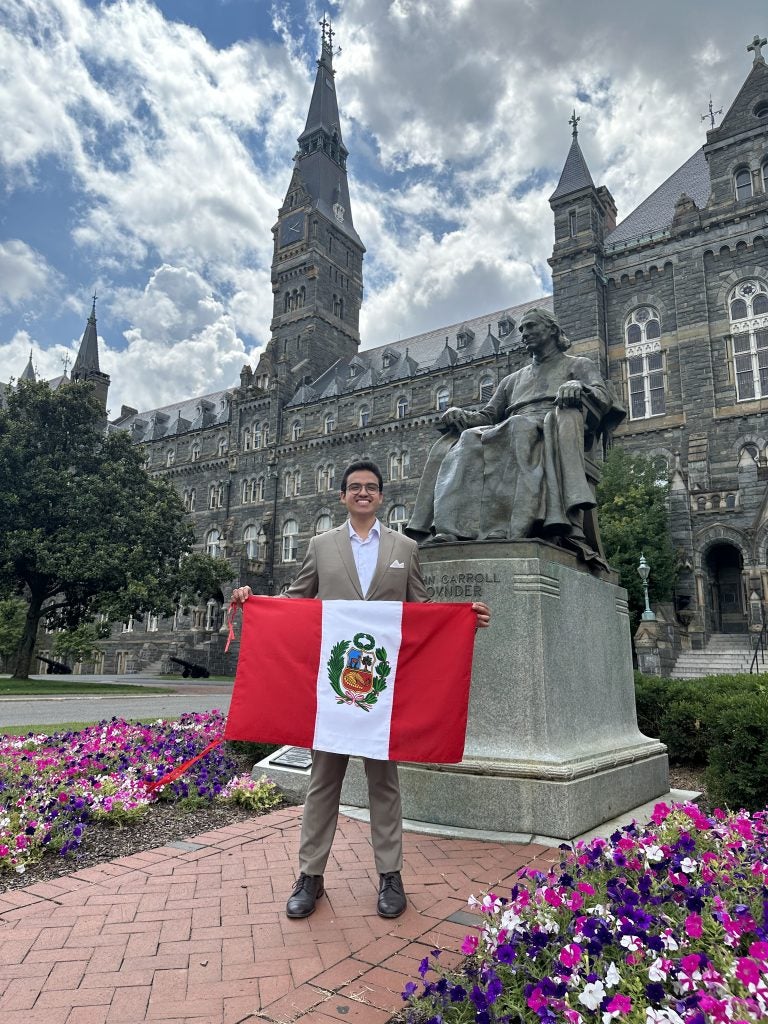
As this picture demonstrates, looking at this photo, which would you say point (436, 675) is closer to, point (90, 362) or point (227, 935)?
point (227, 935)

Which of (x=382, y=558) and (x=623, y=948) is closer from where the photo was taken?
(x=623, y=948)

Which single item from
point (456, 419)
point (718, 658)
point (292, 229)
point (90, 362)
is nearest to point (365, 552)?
point (456, 419)

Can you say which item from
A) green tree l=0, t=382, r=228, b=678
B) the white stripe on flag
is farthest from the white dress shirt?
green tree l=0, t=382, r=228, b=678

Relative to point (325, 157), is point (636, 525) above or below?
below

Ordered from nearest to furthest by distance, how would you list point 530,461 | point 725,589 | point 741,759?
point 741,759 → point 530,461 → point 725,589

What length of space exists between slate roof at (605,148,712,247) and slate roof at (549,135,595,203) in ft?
9.72

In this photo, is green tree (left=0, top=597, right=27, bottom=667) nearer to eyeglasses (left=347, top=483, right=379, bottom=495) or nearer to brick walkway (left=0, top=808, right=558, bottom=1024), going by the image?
brick walkway (left=0, top=808, right=558, bottom=1024)

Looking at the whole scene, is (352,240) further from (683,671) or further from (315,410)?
(683,671)

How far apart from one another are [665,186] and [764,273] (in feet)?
33.3

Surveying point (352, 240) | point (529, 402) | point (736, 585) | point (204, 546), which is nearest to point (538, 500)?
point (529, 402)

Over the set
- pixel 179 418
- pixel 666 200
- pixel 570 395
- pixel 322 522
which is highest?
pixel 666 200

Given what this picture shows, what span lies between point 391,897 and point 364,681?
1.09m

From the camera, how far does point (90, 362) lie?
Result: 65.4 m

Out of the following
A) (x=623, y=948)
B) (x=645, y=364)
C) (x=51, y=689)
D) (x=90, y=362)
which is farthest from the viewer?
(x=90, y=362)
